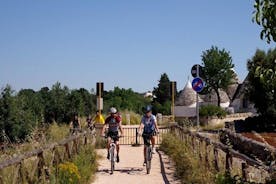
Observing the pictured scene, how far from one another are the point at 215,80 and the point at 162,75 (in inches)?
877

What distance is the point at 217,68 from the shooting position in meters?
65.4

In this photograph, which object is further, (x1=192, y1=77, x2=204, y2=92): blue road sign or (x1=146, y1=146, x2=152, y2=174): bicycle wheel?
(x1=192, y1=77, x2=204, y2=92): blue road sign

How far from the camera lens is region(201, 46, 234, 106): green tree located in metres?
65.6

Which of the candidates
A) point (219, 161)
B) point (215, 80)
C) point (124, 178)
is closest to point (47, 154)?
point (124, 178)

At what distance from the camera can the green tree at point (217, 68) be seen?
6562 centimetres

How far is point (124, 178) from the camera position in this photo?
12727mm

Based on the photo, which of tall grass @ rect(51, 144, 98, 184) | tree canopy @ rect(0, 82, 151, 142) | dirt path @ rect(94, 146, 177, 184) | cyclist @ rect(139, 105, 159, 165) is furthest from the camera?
tree canopy @ rect(0, 82, 151, 142)

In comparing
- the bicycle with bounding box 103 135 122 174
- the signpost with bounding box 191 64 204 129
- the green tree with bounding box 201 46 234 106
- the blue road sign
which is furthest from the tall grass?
the green tree with bounding box 201 46 234 106

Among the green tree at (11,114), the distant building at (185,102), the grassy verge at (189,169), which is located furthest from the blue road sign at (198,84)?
the distant building at (185,102)

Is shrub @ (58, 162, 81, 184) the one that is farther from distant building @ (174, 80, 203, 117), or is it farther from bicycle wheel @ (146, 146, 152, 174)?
distant building @ (174, 80, 203, 117)

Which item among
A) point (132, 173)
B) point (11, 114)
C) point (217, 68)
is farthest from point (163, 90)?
point (132, 173)

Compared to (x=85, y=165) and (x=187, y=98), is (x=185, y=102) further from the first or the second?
(x=85, y=165)

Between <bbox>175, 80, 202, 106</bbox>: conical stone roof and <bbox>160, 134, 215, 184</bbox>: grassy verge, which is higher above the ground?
<bbox>175, 80, 202, 106</bbox>: conical stone roof

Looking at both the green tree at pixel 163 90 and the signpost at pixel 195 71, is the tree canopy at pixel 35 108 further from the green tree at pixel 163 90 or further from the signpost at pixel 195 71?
the green tree at pixel 163 90
